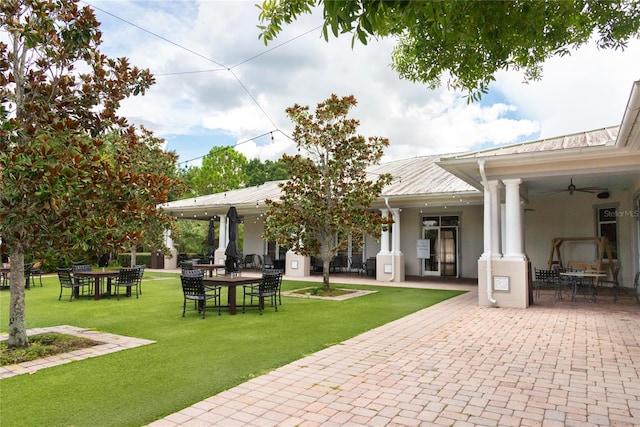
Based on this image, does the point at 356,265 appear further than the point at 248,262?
No

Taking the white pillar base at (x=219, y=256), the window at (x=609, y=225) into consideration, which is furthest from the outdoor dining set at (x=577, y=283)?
the white pillar base at (x=219, y=256)

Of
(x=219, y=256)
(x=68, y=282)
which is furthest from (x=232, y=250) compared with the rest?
(x=219, y=256)

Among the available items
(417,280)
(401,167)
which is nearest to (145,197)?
(417,280)

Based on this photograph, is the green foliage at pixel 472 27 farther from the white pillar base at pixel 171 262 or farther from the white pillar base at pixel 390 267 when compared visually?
the white pillar base at pixel 171 262

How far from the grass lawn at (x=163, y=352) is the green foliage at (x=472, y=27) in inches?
127

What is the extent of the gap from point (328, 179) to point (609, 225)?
881cm

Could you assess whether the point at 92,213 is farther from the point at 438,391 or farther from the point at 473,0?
the point at 473,0

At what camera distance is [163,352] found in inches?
211

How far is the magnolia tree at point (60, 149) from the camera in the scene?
4.72 m

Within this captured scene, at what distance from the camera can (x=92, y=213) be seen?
5395 millimetres

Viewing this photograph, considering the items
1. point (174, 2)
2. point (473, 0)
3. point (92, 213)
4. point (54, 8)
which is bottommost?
point (92, 213)

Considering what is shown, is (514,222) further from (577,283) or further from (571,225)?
(571,225)

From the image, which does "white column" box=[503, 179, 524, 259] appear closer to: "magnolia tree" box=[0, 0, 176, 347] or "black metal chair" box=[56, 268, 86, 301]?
"magnolia tree" box=[0, 0, 176, 347]

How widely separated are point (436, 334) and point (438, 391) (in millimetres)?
2624
